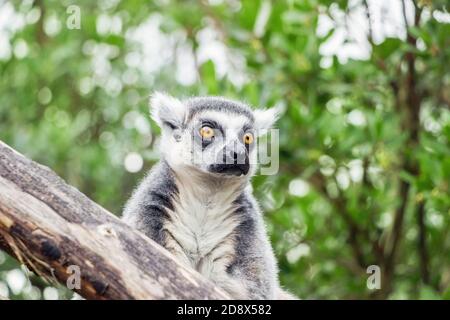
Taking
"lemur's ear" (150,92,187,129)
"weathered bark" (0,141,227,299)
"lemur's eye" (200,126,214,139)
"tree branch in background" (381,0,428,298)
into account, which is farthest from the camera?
"tree branch in background" (381,0,428,298)

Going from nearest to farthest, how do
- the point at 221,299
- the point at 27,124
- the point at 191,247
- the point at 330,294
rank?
1. the point at 221,299
2. the point at 191,247
3. the point at 330,294
4. the point at 27,124

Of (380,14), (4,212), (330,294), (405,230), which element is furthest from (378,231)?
(4,212)

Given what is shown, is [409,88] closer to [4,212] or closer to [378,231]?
[378,231]

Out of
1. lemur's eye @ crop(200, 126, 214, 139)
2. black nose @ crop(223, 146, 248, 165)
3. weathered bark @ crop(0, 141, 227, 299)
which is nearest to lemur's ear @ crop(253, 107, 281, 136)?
lemur's eye @ crop(200, 126, 214, 139)

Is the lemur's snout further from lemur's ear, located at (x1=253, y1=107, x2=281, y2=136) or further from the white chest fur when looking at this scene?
lemur's ear, located at (x1=253, y1=107, x2=281, y2=136)

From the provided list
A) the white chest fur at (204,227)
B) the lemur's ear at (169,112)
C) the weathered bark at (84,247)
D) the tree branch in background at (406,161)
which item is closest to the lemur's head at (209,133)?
the lemur's ear at (169,112)

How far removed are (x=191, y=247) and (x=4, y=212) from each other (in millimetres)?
1640

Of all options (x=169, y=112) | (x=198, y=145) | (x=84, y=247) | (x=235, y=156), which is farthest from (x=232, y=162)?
(x=84, y=247)

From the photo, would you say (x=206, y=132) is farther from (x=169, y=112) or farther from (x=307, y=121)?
(x=307, y=121)

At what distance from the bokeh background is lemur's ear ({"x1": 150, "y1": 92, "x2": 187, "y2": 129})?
1430mm

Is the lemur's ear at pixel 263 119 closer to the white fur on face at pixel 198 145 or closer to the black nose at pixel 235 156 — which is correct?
the white fur on face at pixel 198 145

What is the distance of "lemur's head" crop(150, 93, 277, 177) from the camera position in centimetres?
529

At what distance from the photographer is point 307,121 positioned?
24.5ft

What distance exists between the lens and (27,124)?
9.07m
